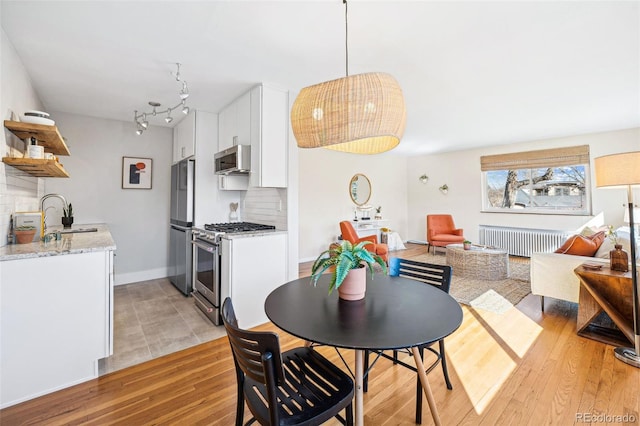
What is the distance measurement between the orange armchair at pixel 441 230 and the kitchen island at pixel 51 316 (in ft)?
18.7

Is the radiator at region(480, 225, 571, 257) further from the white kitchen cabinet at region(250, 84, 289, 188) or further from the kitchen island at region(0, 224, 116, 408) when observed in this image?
the kitchen island at region(0, 224, 116, 408)

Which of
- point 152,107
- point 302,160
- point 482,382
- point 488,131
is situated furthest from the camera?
point 302,160

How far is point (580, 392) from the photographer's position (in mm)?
1769

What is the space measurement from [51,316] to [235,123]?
2.41 metres

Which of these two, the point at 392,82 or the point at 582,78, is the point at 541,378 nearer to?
the point at 392,82

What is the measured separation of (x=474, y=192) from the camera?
664 centimetres

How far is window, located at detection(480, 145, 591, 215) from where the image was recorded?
5.32 metres

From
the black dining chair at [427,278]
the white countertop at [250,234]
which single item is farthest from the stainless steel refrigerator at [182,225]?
the black dining chair at [427,278]

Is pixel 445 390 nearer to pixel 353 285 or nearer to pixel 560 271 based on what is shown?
pixel 353 285

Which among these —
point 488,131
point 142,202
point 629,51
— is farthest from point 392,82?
point 488,131

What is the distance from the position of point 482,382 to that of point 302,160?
15.0 feet

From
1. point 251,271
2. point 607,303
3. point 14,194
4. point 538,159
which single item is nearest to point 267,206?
point 251,271

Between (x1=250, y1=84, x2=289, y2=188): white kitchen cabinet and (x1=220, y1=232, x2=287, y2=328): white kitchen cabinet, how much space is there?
602 millimetres

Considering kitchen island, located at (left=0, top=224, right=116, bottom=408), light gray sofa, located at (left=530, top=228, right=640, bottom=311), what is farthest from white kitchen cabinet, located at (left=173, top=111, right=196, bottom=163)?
light gray sofa, located at (left=530, top=228, right=640, bottom=311)
